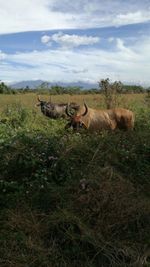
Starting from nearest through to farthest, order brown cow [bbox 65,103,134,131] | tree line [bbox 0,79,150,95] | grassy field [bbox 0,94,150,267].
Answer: grassy field [bbox 0,94,150,267]
brown cow [bbox 65,103,134,131]
tree line [bbox 0,79,150,95]

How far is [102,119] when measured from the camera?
12844 millimetres

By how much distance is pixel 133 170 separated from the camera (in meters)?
8.23

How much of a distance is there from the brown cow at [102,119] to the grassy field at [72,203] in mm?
3282

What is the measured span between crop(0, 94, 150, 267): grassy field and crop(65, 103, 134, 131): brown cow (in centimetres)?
328

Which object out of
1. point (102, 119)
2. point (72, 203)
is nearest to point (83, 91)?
point (102, 119)

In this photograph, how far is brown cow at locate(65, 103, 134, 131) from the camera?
12.4m

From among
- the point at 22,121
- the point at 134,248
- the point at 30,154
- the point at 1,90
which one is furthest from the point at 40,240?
the point at 1,90

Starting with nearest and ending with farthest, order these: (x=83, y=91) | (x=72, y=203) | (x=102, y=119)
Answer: (x=72, y=203) → (x=102, y=119) → (x=83, y=91)

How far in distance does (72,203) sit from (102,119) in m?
6.23

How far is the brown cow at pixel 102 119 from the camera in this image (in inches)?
488

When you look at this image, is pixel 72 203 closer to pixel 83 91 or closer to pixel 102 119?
pixel 102 119

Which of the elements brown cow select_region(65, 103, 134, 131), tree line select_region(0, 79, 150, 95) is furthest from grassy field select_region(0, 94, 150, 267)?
tree line select_region(0, 79, 150, 95)

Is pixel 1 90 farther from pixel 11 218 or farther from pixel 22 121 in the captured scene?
pixel 11 218

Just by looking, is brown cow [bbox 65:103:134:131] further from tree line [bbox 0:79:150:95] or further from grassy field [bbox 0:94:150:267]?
tree line [bbox 0:79:150:95]
